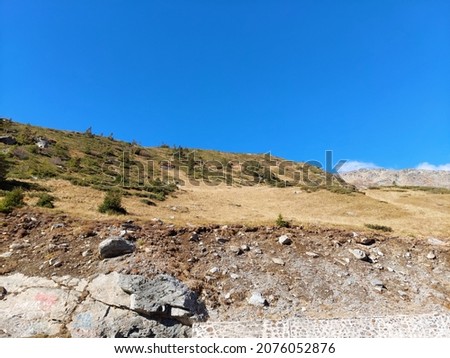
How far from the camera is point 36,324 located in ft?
38.5

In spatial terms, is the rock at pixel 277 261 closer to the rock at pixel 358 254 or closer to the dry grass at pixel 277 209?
the rock at pixel 358 254

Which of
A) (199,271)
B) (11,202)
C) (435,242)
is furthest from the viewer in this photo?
(11,202)

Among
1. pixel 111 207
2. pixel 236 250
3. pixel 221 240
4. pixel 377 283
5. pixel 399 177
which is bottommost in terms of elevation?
pixel 377 283

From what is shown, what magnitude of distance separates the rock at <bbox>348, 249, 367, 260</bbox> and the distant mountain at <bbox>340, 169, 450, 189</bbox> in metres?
102

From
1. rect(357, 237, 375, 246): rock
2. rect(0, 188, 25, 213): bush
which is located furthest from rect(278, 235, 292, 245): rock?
rect(0, 188, 25, 213): bush

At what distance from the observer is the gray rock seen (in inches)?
540

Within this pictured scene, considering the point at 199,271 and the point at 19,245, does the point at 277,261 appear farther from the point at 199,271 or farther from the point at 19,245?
the point at 19,245

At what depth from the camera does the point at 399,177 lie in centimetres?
13162

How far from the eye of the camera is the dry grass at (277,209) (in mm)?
22484

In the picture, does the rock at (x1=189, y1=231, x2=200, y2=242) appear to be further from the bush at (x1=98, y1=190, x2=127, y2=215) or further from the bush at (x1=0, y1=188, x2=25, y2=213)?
the bush at (x1=0, y1=188, x2=25, y2=213)

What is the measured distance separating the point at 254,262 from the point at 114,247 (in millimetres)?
6364

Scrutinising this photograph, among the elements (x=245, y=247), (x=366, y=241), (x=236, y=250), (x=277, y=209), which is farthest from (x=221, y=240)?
(x=277, y=209)
